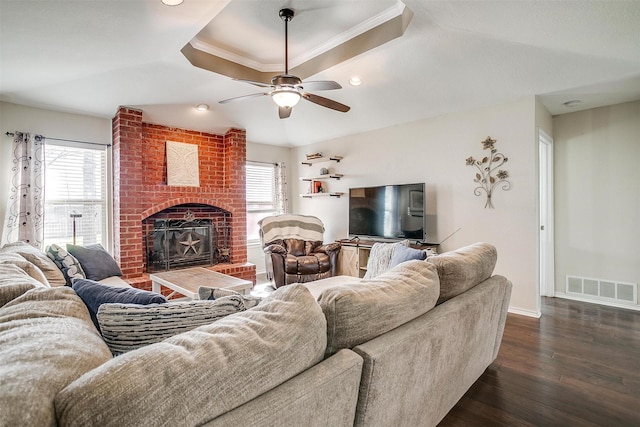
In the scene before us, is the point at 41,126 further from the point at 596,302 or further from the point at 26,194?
the point at 596,302

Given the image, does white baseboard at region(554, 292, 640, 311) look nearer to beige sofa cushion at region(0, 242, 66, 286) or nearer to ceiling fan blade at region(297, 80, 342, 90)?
ceiling fan blade at region(297, 80, 342, 90)

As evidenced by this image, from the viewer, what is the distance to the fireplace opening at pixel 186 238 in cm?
461

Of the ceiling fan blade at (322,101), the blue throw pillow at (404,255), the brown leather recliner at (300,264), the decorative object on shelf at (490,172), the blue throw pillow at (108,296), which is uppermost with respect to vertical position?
the ceiling fan blade at (322,101)

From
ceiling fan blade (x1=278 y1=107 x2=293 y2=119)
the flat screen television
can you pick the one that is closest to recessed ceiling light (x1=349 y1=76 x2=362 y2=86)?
ceiling fan blade (x1=278 y1=107 x2=293 y2=119)

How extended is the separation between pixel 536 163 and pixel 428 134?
1.37m

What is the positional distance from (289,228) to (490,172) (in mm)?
2963

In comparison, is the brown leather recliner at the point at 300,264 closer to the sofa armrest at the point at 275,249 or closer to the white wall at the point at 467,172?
the sofa armrest at the point at 275,249

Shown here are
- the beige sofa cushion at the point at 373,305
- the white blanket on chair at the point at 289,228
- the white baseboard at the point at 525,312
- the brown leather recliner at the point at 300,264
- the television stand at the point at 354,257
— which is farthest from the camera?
the white blanket on chair at the point at 289,228

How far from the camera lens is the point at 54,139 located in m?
3.96

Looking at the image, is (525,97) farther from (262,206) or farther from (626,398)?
(262,206)

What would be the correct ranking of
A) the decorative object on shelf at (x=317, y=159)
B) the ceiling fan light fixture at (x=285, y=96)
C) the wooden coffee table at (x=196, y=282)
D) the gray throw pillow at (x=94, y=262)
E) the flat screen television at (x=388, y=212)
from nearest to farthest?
1. the ceiling fan light fixture at (x=285, y=96)
2. the wooden coffee table at (x=196, y=282)
3. the gray throw pillow at (x=94, y=262)
4. the flat screen television at (x=388, y=212)
5. the decorative object on shelf at (x=317, y=159)

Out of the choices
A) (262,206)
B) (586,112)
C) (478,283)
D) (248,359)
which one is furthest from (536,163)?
(262,206)

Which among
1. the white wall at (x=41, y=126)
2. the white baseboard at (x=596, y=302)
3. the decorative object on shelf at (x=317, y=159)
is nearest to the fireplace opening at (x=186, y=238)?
the white wall at (x=41, y=126)

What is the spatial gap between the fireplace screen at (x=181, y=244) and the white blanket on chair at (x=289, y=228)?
0.82 meters
